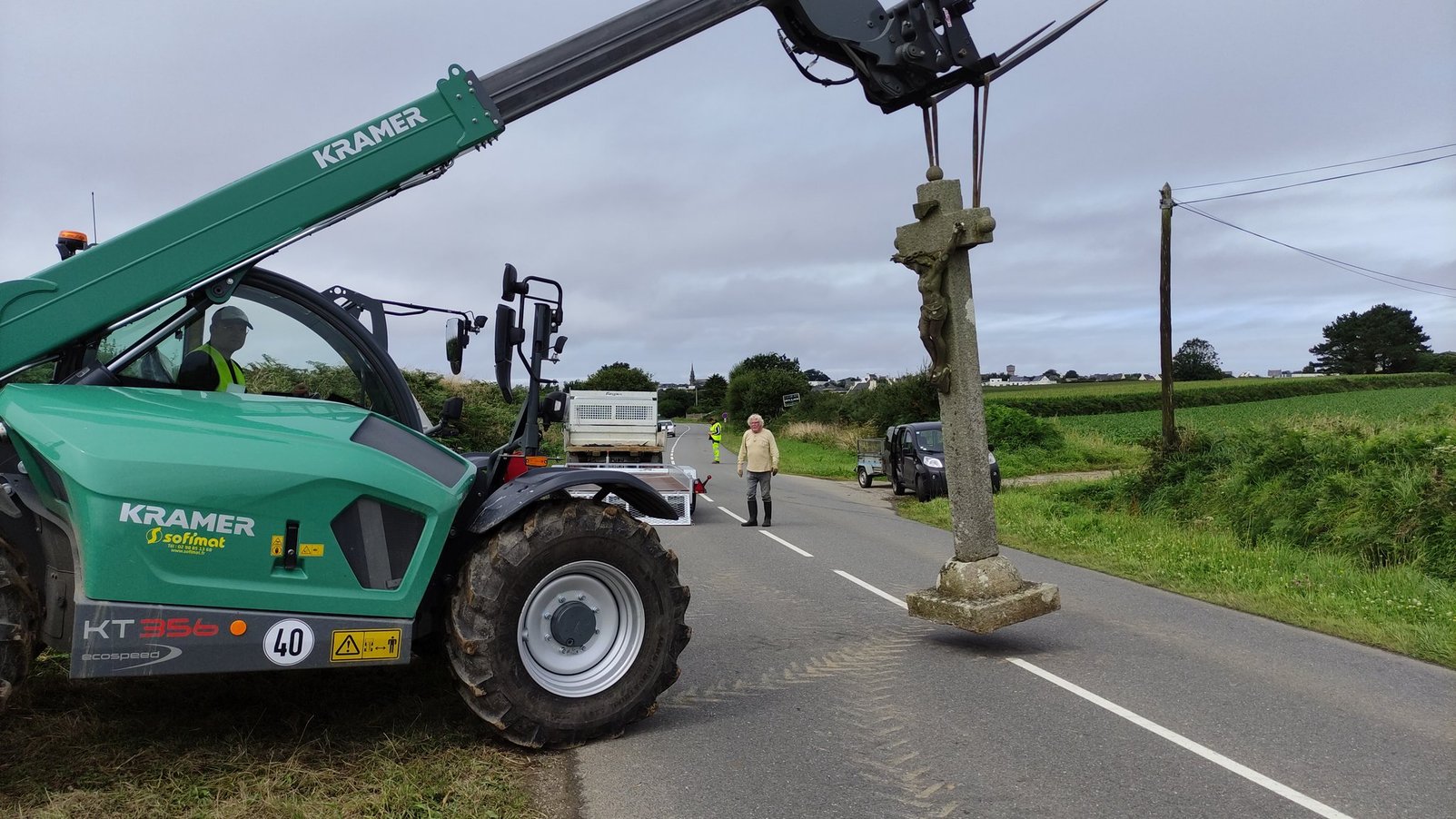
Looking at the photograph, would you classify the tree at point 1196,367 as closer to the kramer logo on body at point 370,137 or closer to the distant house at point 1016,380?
the distant house at point 1016,380

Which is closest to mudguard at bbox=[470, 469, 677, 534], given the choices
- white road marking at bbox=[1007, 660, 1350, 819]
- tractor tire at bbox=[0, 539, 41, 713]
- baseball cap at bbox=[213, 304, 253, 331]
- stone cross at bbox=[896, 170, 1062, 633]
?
baseball cap at bbox=[213, 304, 253, 331]

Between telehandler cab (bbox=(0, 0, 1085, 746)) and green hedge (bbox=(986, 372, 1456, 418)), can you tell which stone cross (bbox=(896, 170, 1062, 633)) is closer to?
telehandler cab (bbox=(0, 0, 1085, 746))

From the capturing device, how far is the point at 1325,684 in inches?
243

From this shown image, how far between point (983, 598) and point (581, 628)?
3.22 m

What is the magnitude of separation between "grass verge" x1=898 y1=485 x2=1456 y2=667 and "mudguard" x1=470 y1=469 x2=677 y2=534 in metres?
5.96

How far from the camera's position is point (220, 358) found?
4.84 meters

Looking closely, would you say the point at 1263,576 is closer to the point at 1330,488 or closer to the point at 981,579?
the point at 1330,488

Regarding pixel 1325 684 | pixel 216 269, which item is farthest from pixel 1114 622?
pixel 216 269

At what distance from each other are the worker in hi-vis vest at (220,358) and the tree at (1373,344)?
281 feet

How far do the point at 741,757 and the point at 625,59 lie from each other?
4014 millimetres

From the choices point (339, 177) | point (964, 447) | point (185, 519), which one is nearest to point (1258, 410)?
point (964, 447)

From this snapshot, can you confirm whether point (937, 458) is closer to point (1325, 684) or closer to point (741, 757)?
point (1325, 684)

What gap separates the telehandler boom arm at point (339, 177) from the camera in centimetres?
428

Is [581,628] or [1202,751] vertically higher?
[581,628]
